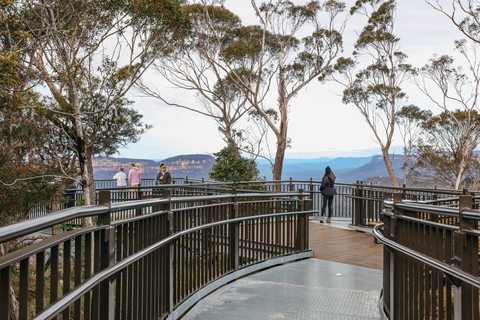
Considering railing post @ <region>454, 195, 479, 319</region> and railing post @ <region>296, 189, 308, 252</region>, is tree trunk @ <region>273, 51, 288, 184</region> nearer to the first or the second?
railing post @ <region>296, 189, 308, 252</region>

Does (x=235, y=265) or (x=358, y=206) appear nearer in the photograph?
(x=235, y=265)

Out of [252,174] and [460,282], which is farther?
[252,174]

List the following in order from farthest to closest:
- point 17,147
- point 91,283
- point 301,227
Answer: point 17,147, point 301,227, point 91,283

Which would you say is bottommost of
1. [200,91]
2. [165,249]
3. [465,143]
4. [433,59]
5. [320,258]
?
[320,258]

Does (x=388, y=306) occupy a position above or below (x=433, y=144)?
below

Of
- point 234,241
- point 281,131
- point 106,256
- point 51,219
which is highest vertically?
point 281,131

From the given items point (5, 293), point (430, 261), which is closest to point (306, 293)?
point (430, 261)

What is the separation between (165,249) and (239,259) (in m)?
2.38

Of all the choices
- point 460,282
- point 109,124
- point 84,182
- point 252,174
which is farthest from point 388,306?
point 109,124

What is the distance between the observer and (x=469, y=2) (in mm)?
27359

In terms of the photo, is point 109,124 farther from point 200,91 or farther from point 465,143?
point 465,143

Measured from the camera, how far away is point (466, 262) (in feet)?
8.44

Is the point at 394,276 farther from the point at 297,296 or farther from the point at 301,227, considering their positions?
the point at 301,227

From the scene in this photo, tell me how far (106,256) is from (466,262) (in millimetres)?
2106
